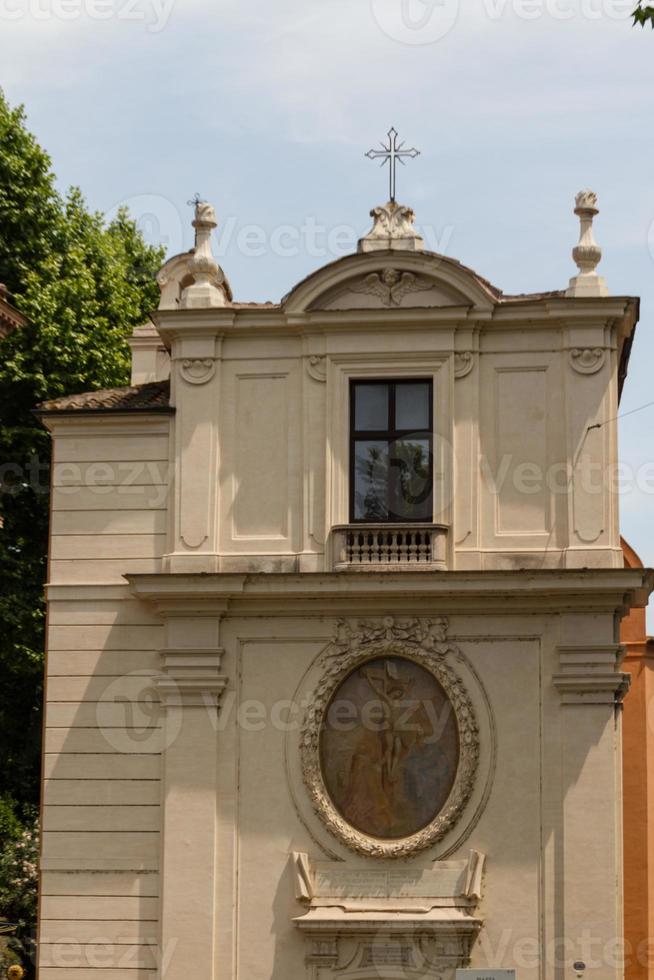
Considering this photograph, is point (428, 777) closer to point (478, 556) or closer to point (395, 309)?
point (478, 556)

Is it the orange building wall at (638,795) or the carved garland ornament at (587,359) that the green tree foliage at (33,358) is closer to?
the orange building wall at (638,795)

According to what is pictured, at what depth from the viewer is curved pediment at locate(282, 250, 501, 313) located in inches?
1158

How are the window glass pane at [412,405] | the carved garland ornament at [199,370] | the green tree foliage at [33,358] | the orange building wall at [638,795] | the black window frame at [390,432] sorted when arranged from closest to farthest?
1. the black window frame at [390,432]
2. the window glass pane at [412,405]
3. the carved garland ornament at [199,370]
4. the orange building wall at [638,795]
5. the green tree foliage at [33,358]

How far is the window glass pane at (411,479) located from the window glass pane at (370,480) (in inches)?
5.1

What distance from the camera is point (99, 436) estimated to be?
30078 millimetres

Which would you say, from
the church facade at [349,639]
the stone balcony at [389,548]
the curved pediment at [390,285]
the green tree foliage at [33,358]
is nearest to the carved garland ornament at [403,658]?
the church facade at [349,639]

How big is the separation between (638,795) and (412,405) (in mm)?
7757

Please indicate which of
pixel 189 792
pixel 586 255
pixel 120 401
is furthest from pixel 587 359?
pixel 189 792

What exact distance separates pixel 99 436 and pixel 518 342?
621 centimetres

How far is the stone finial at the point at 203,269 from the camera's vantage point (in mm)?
30016

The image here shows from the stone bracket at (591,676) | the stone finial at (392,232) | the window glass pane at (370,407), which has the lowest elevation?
the stone bracket at (591,676)

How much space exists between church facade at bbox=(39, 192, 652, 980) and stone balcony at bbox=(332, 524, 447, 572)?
4 centimetres

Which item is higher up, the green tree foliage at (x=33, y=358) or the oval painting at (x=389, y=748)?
the green tree foliage at (x=33, y=358)

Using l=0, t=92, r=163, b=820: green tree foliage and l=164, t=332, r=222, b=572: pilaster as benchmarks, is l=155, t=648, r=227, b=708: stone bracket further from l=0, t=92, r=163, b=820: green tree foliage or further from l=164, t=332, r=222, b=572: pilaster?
l=0, t=92, r=163, b=820: green tree foliage
